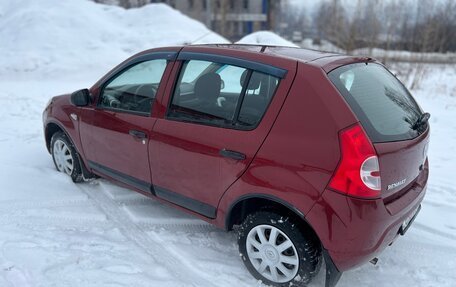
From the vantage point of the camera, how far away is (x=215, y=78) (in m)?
3.08

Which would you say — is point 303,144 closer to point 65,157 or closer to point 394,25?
point 65,157

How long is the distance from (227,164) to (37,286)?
1573 mm

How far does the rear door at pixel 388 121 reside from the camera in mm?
2447

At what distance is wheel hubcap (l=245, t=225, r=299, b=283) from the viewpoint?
2.69 m

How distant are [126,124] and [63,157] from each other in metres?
1.43

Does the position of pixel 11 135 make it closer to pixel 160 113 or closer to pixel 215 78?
pixel 160 113

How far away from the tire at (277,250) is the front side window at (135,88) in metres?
1.35

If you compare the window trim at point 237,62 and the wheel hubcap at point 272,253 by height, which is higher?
the window trim at point 237,62

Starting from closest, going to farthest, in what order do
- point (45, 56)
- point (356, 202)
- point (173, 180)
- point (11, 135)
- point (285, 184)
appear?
point (356, 202), point (285, 184), point (173, 180), point (11, 135), point (45, 56)

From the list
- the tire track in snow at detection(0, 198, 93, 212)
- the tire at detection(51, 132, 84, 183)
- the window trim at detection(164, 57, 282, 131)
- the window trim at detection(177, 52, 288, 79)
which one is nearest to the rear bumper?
the window trim at detection(164, 57, 282, 131)

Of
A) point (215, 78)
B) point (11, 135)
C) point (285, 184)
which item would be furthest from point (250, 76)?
point (11, 135)

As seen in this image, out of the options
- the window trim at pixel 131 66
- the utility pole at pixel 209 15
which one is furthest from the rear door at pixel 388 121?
the utility pole at pixel 209 15

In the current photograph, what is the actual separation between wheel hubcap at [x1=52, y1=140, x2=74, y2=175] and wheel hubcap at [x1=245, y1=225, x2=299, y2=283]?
2516 mm

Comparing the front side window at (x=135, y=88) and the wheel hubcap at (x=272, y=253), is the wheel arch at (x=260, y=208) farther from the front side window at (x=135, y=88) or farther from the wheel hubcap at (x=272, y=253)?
the front side window at (x=135, y=88)
